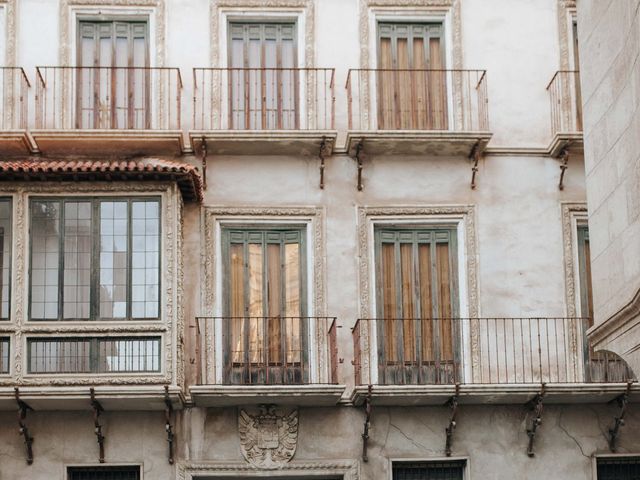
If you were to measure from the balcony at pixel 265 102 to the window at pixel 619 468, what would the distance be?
6241 millimetres

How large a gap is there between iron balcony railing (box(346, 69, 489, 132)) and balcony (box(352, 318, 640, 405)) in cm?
308

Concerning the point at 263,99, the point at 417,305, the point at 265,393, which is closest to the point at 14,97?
the point at 263,99

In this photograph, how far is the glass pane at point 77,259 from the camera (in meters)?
23.5

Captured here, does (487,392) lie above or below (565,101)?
below

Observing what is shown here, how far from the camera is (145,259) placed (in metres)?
23.8

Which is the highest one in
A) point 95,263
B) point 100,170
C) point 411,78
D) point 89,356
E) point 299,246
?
point 411,78

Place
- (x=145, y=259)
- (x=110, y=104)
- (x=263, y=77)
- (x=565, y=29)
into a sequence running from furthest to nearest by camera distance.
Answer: (x=565, y=29) → (x=263, y=77) → (x=110, y=104) → (x=145, y=259)

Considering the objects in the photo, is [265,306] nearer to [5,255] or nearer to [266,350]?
[266,350]

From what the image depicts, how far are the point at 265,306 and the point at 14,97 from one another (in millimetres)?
4944

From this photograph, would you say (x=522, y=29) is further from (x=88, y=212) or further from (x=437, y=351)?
(x=88, y=212)

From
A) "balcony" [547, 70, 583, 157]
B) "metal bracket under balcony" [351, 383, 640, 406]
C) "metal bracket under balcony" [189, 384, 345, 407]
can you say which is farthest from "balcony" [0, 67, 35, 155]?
"balcony" [547, 70, 583, 157]

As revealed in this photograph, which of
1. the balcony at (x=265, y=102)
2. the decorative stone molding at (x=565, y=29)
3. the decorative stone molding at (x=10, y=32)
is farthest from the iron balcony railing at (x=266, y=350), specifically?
the decorative stone molding at (x=565, y=29)

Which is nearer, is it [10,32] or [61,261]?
[61,261]

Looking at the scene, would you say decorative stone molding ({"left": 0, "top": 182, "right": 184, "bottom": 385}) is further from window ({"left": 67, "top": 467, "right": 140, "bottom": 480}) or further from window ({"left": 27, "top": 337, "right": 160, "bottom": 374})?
window ({"left": 67, "top": 467, "right": 140, "bottom": 480})
